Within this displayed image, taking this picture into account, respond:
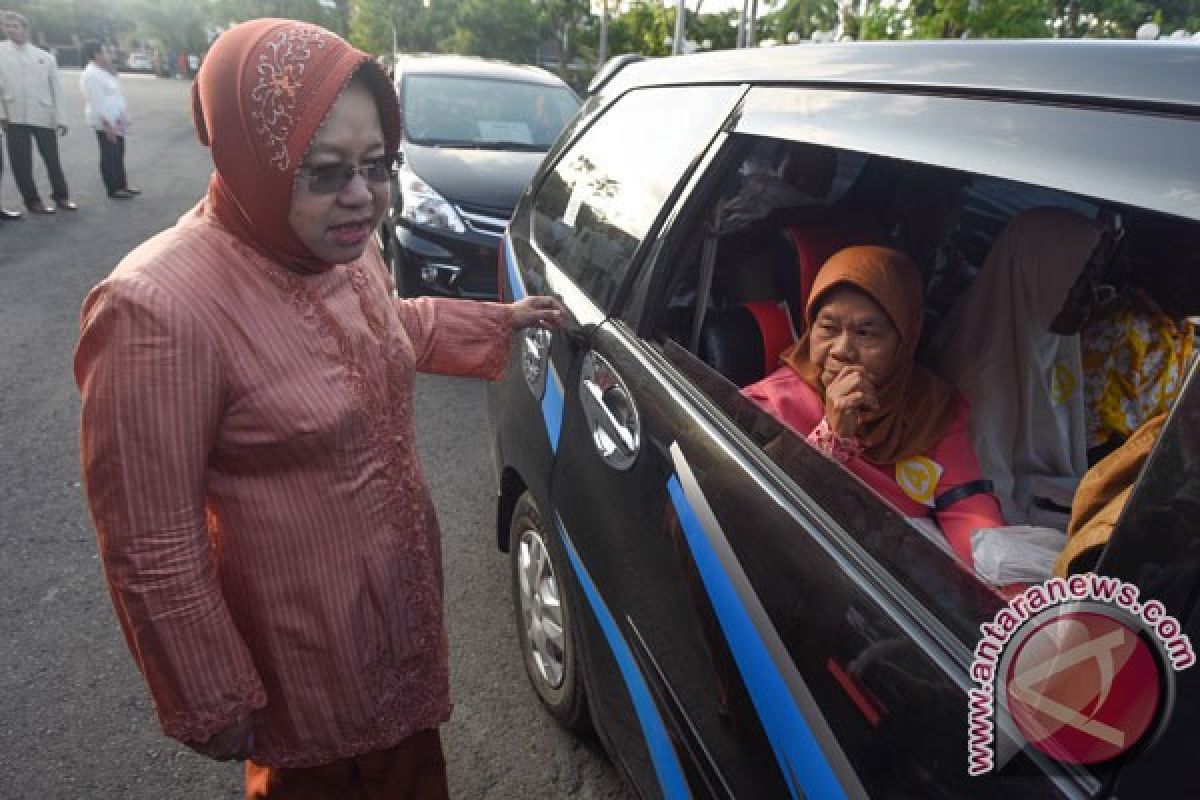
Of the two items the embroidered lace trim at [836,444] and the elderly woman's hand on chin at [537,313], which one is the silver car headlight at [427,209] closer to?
the elderly woman's hand on chin at [537,313]

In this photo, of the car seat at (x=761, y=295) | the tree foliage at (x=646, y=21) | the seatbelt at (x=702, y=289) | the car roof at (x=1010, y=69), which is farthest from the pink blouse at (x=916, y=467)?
the tree foliage at (x=646, y=21)

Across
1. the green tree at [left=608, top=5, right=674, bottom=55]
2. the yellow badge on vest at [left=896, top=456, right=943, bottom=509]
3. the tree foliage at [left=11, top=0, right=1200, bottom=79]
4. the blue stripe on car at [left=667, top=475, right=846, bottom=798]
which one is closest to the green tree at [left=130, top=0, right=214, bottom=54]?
the tree foliage at [left=11, top=0, right=1200, bottom=79]

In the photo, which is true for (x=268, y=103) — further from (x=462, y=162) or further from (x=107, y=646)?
(x=462, y=162)

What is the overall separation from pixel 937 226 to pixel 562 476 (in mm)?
1248

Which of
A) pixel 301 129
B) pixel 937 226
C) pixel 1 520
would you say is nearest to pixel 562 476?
pixel 301 129

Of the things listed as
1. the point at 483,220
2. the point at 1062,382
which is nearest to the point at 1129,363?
the point at 1062,382

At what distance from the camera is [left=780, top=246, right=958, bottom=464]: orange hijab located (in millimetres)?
1767

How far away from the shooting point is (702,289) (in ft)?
7.00

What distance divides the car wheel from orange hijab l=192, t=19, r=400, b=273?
116 cm

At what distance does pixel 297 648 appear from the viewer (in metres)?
1.34

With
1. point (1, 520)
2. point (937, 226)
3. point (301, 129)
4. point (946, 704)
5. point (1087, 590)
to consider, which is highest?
point (301, 129)

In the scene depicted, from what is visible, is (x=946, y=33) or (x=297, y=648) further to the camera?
(x=946, y=33)

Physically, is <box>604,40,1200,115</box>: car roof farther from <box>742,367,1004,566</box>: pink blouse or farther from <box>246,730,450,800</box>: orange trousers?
<box>246,730,450,800</box>: orange trousers

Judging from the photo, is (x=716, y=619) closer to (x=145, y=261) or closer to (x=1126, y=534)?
(x=1126, y=534)
